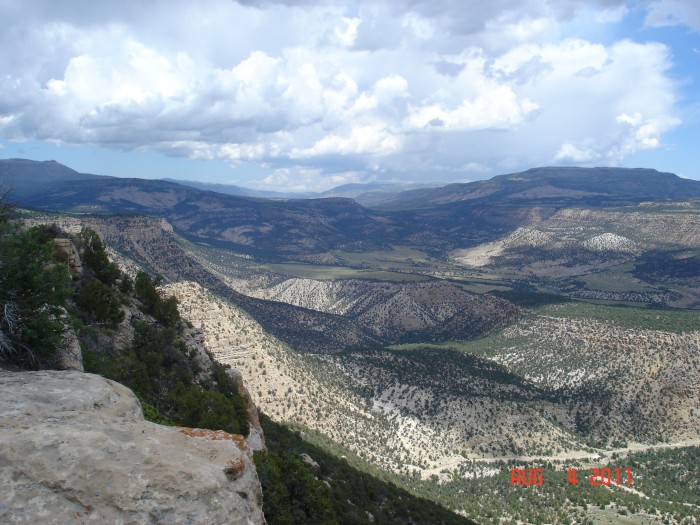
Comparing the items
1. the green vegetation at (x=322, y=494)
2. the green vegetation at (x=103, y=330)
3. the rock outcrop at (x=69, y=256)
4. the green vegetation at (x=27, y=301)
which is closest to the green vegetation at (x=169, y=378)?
the green vegetation at (x=103, y=330)

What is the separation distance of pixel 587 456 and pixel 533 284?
415 feet

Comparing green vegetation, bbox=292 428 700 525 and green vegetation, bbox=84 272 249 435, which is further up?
green vegetation, bbox=84 272 249 435

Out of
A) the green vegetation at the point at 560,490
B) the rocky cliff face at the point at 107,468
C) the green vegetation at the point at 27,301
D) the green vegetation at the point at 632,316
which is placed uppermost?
the green vegetation at the point at 27,301

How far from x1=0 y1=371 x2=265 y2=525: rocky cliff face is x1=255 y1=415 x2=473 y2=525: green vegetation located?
8.15 m

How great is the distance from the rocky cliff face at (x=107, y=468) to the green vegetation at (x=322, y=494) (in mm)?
8147

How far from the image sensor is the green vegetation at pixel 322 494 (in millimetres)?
17125

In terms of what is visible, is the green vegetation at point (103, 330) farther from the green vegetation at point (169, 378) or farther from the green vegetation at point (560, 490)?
the green vegetation at point (560, 490)

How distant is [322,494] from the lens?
20.7 metres

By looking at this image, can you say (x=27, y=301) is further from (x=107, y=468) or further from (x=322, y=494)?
(x=322, y=494)

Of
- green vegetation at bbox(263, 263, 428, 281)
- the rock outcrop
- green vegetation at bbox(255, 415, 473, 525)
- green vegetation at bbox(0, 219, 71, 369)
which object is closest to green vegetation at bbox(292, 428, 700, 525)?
green vegetation at bbox(255, 415, 473, 525)

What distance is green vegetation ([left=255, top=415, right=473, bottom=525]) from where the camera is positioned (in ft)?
56.2

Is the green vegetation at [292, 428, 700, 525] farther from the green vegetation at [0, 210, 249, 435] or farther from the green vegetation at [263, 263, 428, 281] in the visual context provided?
the green vegetation at [263, 263, 428, 281]

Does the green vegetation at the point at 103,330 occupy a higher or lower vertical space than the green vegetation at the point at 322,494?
higher

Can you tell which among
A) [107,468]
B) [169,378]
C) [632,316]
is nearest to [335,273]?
[632,316]
